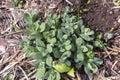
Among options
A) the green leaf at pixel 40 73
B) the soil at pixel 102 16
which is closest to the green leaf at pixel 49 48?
the green leaf at pixel 40 73

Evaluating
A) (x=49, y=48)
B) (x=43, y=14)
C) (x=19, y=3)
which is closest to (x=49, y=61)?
(x=49, y=48)

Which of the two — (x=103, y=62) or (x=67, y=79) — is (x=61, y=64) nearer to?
(x=67, y=79)

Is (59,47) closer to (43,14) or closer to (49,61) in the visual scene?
(49,61)

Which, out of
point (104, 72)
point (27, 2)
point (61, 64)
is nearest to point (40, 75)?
point (61, 64)

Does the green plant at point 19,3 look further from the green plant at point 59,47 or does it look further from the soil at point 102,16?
the soil at point 102,16

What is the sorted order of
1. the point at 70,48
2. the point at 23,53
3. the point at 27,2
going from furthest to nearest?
the point at 27,2 < the point at 23,53 < the point at 70,48

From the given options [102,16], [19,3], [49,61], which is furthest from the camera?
[19,3]

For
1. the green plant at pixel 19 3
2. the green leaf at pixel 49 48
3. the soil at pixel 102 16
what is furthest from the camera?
the green plant at pixel 19 3

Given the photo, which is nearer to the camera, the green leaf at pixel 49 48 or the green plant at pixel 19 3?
the green leaf at pixel 49 48
